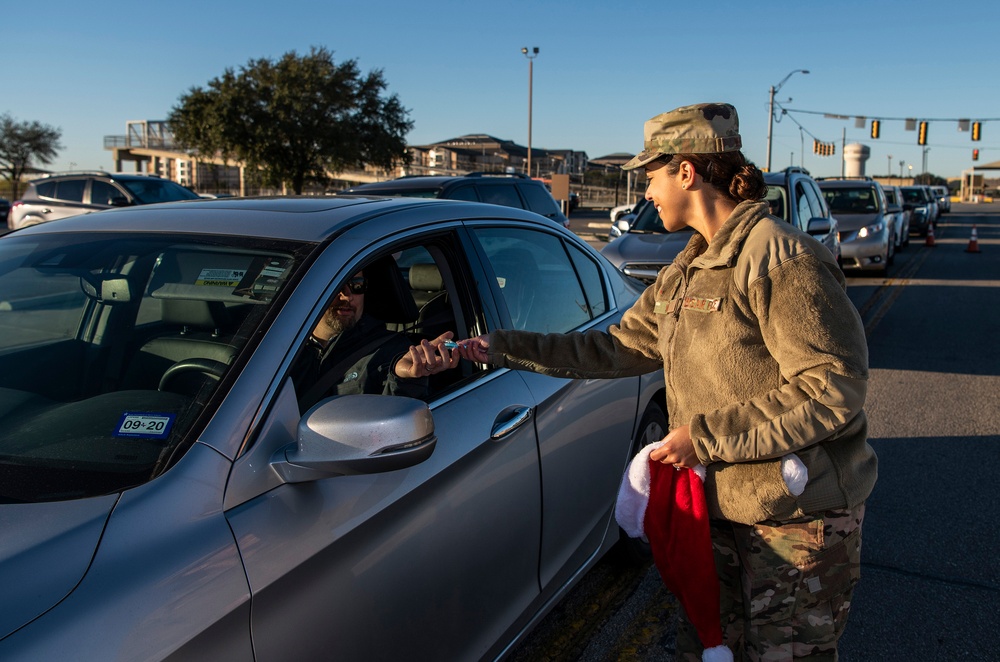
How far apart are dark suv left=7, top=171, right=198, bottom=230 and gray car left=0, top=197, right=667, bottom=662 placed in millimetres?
15500

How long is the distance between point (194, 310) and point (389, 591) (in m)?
1.06

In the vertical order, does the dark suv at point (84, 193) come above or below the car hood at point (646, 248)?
above

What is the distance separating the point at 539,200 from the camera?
12977mm

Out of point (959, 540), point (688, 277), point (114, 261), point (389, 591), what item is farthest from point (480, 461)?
point (959, 540)

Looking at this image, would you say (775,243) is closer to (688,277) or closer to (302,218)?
(688,277)

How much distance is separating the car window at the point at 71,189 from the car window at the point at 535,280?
16227mm

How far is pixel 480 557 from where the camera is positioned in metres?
2.42

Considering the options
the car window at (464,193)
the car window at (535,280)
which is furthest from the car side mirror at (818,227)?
the car window at (535,280)

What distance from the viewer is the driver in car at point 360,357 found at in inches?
97.3

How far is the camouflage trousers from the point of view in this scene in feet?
6.93

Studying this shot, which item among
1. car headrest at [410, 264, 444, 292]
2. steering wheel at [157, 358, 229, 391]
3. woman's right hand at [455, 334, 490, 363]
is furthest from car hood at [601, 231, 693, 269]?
steering wheel at [157, 358, 229, 391]

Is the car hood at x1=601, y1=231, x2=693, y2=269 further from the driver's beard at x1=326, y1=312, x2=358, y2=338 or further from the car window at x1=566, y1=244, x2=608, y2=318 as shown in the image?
the driver's beard at x1=326, y1=312, x2=358, y2=338

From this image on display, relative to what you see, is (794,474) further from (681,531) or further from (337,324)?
(337,324)

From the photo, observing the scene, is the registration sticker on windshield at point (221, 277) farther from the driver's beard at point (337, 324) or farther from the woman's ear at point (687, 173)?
the woman's ear at point (687, 173)
